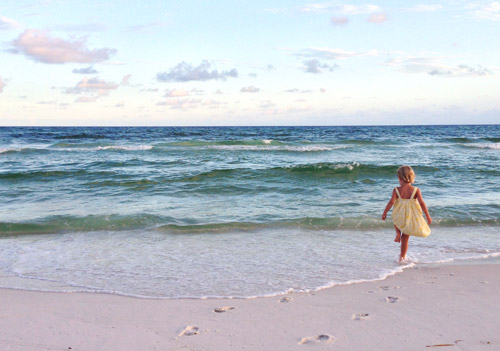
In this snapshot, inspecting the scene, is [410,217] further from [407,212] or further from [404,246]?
[404,246]

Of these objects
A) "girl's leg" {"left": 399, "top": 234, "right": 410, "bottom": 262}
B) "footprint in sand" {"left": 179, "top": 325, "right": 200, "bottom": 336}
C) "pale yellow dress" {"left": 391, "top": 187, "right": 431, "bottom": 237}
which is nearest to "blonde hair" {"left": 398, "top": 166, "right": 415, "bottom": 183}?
"pale yellow dress" {"left": 391, "top": 187, "right": 431, "bottom": 237}

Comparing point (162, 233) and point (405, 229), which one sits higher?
point (405, 229)

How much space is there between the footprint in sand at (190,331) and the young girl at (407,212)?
3.27 m

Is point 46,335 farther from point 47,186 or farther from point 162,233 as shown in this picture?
point 47,186

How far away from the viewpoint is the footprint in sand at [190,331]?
3.52 metres

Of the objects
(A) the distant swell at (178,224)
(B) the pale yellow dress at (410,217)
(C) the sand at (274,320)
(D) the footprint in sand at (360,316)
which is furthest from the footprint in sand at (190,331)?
(A) the distant swell at (178,224)

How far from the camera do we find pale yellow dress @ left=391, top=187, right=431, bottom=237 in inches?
227

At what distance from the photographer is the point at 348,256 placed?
5.98 m

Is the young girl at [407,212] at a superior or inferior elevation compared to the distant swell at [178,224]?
superior

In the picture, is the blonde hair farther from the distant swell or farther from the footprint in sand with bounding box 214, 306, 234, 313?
the footprint in sand with bounding box 214, 306, 234, 313

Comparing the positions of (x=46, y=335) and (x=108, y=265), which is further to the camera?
(x=108, y=265)

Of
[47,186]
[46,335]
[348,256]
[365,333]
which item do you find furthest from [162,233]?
[47,186]

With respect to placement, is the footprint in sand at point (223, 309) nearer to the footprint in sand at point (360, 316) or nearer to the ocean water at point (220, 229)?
the ocean water at point (220, 229)

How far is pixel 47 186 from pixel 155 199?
4.25 metres
